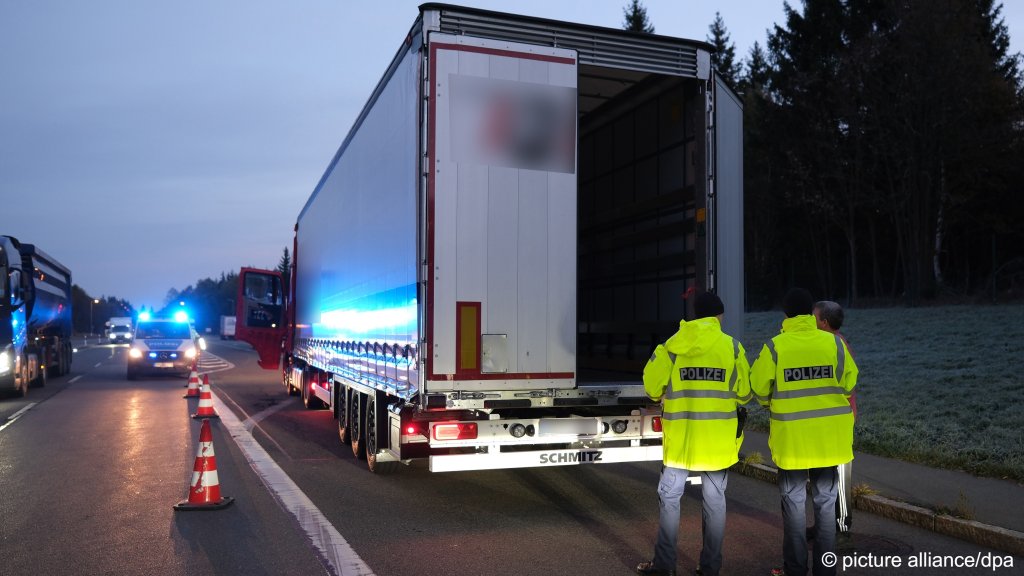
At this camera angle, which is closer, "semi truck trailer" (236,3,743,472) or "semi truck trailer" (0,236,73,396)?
"semi truck trailer" (236,3,743,472)

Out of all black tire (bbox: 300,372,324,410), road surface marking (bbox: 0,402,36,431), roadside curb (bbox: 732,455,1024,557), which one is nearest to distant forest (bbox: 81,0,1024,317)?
road surface marking (bbox: 0,402,36,431)

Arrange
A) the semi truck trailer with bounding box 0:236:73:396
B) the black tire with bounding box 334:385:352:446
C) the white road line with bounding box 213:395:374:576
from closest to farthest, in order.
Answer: the white road line with bounding box 213:395:374:576, the black tire with bounding box 334:385:352:446, the semi truck trailer with bounding box 0:236:73:396

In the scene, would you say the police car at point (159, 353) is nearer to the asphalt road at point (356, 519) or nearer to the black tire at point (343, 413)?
the asphalt road at point (356, 519)

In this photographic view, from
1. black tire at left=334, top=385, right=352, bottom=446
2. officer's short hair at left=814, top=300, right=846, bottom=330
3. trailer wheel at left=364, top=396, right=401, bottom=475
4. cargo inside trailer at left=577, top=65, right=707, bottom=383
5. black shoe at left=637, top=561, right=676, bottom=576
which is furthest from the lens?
black tire at left=334, top=385, right=352, bottom=446

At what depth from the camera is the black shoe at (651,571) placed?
5.06 meters

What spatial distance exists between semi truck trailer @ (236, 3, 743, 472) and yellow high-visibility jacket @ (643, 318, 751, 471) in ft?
5.81

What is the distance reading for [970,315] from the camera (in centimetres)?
2123

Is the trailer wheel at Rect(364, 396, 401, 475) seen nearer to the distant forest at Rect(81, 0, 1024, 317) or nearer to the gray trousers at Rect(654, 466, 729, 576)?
the gray trousers at Rect(654, 466, 729, 576)

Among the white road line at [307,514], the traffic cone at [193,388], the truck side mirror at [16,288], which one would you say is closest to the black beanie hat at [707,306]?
the white road line at [307,514]

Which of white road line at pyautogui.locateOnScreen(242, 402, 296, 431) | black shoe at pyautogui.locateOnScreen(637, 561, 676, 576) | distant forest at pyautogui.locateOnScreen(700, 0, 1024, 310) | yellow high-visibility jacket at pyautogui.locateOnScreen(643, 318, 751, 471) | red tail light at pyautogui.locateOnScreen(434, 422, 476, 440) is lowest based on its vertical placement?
white road line at pyautogui.locateOnScreen(242, 402, 296, 431)

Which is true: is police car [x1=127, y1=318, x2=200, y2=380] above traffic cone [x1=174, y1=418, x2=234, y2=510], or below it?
above

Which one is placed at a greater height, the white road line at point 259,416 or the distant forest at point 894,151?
the distant forest at point 894,151

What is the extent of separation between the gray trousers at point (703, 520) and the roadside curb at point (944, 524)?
89.1 inches

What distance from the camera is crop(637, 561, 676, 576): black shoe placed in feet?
16.6
